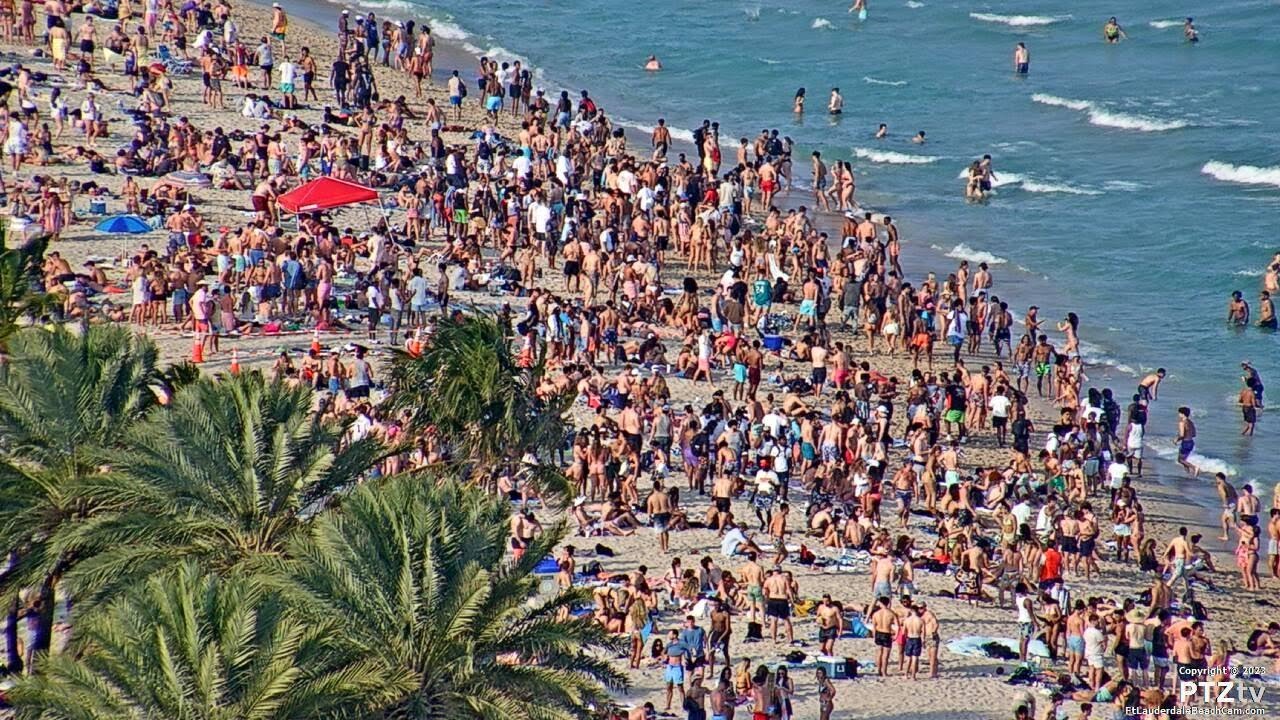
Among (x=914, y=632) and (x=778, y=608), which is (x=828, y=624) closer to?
(x=778, y=608)

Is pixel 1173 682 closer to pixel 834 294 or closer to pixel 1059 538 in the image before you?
pixel 1059 538

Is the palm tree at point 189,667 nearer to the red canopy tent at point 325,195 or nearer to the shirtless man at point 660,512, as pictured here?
the shirtless man at point 660,512

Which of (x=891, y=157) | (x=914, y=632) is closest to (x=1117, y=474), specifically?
(x=914, y=632)

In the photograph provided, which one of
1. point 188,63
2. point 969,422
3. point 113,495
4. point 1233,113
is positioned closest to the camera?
point 113,495

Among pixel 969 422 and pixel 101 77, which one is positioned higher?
pixel 101 77

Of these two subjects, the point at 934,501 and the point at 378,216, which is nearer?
the point at 934,501

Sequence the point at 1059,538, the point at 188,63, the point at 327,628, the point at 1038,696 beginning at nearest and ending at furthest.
Answer: the point at 327,628 < the point at 1038,696 < the point at 1059,538 < the point at 188,63

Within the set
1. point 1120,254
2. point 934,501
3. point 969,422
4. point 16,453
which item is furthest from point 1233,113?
point 16,453

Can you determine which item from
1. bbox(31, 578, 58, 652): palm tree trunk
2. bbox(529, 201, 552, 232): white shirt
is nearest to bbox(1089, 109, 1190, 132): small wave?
bbox(529, 201, 552, 232): white shirt

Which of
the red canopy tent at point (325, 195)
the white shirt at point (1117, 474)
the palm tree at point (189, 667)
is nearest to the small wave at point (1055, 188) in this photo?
the white shirt at point (1117, 474)
